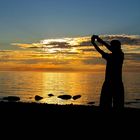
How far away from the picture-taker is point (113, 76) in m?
11.3

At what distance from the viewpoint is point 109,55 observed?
1120 cm

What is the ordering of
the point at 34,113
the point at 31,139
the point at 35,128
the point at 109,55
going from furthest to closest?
1. the point at 34,113
2. the point at 109,55
3. the point at 35,128
4. the point at 31,139

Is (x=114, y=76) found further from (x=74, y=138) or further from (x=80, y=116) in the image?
(x=74, y=138)

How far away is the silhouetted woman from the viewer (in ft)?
36.7

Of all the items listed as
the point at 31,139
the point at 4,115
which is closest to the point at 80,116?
the point at 4,115

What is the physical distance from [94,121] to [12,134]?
8.86 feet

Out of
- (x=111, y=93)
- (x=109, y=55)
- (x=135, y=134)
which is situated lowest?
(x=135, y=134)

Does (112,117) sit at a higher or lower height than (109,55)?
lower

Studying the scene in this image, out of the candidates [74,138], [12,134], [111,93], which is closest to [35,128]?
[12,134]

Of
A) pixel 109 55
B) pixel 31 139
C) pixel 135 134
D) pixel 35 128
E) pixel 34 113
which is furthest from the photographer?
pixel 34 113

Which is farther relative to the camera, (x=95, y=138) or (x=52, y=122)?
(x=52, y=122)

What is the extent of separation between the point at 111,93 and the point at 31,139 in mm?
3714

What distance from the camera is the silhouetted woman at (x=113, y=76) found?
1118cm

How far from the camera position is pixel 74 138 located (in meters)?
8.71
